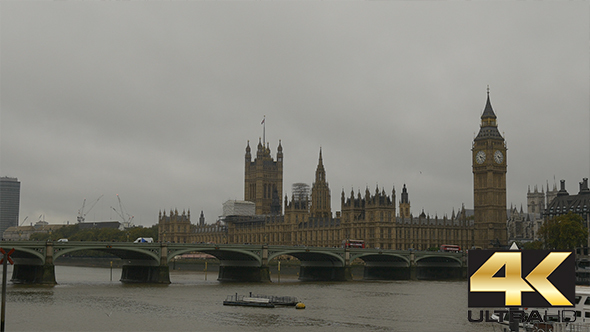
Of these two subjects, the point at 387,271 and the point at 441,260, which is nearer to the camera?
the point at 387,271

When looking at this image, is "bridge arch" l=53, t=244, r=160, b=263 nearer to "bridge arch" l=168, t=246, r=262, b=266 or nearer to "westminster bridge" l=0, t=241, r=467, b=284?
"westminster bridge" l=0, t=241, r=467, b=284

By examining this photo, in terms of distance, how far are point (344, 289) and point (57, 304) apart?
3473 cm

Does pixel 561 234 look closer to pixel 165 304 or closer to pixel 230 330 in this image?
pixel 165 304

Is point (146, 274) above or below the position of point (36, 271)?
below

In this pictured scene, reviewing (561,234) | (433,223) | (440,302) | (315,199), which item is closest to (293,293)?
(440,302)

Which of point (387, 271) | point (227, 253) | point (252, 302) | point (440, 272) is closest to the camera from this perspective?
point (252, 302)

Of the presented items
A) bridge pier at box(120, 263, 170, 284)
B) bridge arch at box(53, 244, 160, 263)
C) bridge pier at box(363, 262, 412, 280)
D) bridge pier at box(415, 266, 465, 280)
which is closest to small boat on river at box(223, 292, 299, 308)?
bridge arch at box(53, 244, 160, 263)

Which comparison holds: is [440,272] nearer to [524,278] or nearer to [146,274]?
[146,274]

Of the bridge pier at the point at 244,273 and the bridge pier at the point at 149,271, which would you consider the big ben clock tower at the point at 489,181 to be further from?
the bridge pier at the point at 149,271

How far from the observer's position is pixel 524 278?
652 inches

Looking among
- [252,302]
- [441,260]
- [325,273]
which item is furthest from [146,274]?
[441,260]

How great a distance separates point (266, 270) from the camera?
92188mm

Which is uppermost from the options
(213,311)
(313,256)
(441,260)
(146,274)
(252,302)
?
(313,256)

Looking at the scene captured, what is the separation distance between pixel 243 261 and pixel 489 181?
236 ft
